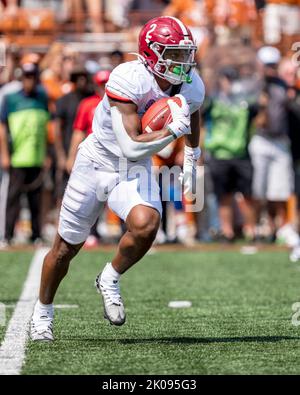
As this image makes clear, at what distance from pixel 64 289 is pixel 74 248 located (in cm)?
235

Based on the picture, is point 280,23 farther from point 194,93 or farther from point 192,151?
point 194,93

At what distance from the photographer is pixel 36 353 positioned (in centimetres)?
466

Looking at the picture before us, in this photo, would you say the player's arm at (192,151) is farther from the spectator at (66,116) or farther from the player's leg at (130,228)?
the spectator at (66,116)

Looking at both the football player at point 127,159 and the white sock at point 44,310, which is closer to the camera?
the football player at point 127,159

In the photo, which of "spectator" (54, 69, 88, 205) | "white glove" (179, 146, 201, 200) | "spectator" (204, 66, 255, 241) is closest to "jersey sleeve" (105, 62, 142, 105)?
"white glove" (179, 146, 201, 200)

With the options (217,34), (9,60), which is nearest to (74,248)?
(9,60)

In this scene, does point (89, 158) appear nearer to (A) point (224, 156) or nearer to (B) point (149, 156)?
(B) point (149, 156)

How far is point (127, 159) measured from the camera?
508cm

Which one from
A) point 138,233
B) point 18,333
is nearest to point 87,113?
point 18,333

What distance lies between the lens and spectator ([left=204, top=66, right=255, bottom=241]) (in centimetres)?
1120

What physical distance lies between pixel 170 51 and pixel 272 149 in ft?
22.2

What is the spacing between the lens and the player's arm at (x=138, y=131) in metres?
4.75

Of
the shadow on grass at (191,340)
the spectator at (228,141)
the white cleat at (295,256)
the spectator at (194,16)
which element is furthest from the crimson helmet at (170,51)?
the spectator at (194,16)

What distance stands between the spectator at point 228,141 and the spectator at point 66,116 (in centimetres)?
135
